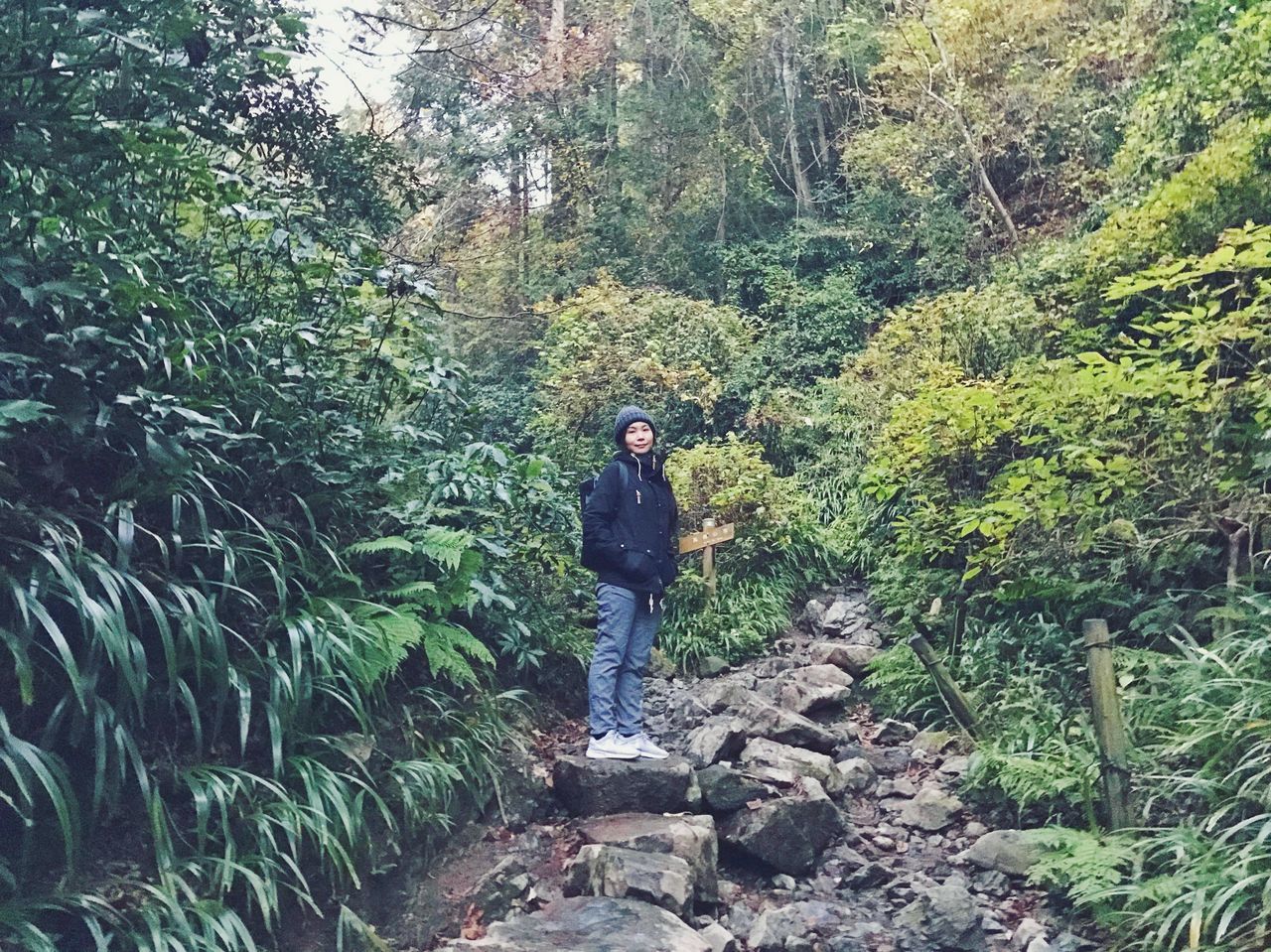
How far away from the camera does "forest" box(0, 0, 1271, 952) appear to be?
3.29 metres

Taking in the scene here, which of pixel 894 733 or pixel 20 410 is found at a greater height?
pixel 20 410

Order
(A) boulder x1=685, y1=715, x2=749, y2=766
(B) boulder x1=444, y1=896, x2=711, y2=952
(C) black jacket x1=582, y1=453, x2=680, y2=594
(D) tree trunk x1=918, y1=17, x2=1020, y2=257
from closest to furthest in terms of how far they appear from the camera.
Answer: (B) boulder x1=444, y1=896, x2=711, y2=952 < (C) black jacket x1=582, y1=453, x2=680, y2=594 < (A) boulder x1=685, y1=715, x2=749, y2=766 < (D) tree trunk x1=918, y1=17, x2=1020, y2=257

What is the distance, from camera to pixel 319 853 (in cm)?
366

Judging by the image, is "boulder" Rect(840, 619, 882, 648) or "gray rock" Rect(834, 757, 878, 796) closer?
"gray rock" Rect(834, 757, 878, 796)

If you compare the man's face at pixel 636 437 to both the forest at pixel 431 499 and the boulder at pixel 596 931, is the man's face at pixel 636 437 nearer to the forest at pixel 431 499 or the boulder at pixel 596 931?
the forest at pixel 431 499

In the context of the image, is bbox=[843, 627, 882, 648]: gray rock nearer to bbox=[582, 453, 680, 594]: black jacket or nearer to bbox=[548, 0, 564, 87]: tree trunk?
bbox=[582, 453, 680, 594]: black jacket

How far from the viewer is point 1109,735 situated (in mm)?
4355

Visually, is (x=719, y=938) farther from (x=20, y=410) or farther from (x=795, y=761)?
(x=20, y=410)

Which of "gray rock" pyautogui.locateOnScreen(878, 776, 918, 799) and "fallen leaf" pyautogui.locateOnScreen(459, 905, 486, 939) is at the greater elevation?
"fallen leaf" pyautogui.locateOnScreen(459, 905, 486, 939)

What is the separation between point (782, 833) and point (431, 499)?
259 cm

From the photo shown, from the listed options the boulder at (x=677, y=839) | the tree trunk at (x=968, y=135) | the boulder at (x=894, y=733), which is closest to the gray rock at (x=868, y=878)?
the boulder at (x=677, y=839)

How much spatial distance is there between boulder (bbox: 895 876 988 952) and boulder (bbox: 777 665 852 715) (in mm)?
2328

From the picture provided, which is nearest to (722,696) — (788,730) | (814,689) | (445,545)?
(814,689)

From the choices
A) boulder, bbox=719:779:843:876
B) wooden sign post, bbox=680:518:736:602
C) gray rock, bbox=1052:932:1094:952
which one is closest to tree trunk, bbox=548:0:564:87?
wooden sign post, bbox=680:518:736:602
